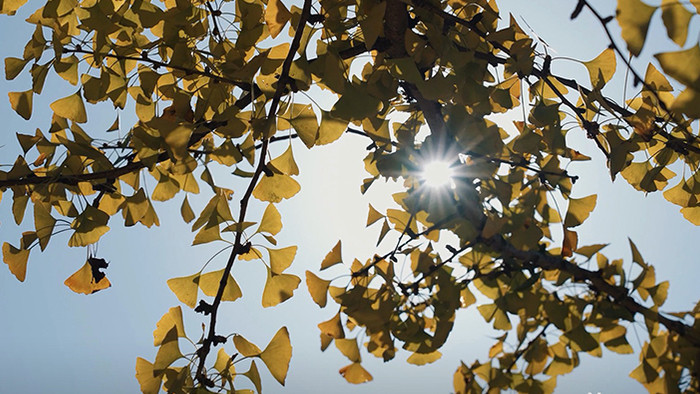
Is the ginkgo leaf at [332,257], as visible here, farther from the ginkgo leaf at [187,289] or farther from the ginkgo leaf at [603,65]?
the ginkgo leaf at [603,65]

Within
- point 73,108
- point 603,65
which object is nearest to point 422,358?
point 603,65

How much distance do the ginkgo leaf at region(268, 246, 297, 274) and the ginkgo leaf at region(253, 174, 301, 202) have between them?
0.23 ft

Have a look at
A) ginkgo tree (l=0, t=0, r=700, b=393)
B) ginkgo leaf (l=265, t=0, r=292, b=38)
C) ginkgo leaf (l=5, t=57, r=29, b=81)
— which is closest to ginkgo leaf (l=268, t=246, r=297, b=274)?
ginkgo tree (l=0, t=0, r=700, b=393)

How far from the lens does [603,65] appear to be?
0.58 meters

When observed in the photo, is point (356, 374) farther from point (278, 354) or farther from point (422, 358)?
point (278, 354)

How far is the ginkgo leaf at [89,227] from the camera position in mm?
539

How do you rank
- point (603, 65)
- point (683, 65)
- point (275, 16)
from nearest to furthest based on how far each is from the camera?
point (683, 65)
point (275, 16)
point (603, 65)

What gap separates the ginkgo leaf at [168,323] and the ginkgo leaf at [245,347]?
0.21 feet

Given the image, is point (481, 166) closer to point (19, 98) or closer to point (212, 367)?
point (212, 367)

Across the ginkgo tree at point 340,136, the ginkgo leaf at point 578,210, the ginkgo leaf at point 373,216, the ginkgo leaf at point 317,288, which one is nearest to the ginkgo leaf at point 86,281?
the ginkgo tree at point 340,136

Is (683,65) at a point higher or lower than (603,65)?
lower

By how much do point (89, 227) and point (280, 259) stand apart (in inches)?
8.7

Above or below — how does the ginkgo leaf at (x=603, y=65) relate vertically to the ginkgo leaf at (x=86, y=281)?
above

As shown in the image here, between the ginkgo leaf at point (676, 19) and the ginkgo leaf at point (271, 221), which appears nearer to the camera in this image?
the ginkgo leaf at point (676, 19)
